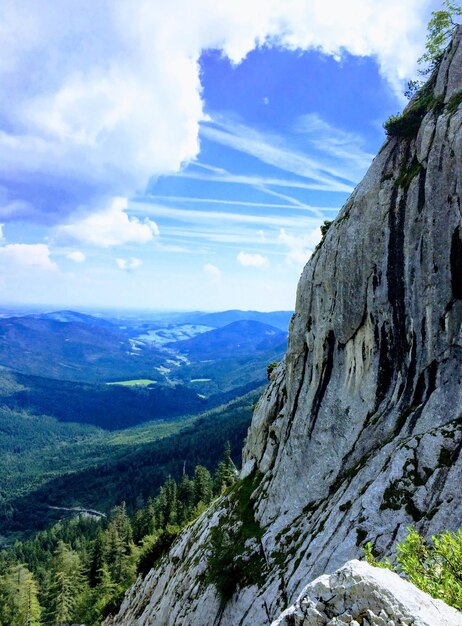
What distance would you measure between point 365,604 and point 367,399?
92.5ft

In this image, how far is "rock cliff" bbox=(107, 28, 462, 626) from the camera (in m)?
28.2

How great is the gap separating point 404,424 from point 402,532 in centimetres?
888

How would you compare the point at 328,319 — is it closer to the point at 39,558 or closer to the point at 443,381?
the point at 443,381

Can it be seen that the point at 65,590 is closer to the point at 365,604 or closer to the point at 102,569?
the point at 102,569

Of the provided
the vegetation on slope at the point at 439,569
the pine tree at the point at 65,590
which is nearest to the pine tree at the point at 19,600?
the pine tree at the point at 65,590

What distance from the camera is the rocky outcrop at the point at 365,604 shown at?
391 inches

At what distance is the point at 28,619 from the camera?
7594cm

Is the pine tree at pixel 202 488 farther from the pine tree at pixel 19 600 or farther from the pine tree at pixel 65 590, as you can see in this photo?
the pine tree at pixel 19 600

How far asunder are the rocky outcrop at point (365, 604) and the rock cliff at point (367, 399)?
1649 centimetres

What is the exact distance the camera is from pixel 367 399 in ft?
121

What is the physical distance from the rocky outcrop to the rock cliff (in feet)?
54.1

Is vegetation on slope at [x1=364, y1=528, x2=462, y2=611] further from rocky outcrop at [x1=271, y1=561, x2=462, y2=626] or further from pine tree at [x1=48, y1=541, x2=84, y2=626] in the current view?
pine tree at [x1=48, y1=541, x2=84, y2=626]

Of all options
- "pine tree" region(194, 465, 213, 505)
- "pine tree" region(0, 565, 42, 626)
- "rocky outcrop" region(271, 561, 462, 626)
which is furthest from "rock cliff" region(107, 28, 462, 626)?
"pine tree" region(194, 465, 213, 505)

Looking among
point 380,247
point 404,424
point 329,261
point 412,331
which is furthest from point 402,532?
point 329,261
